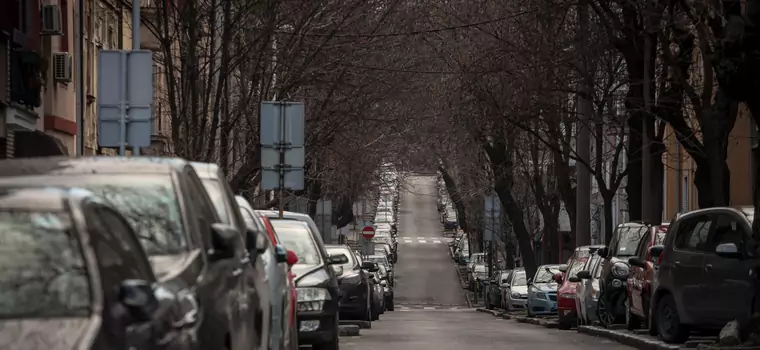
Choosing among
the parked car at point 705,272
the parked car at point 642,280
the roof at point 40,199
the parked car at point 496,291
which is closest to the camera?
the roof at point 40,199

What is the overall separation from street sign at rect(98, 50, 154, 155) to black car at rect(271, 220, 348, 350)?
4.76 metres

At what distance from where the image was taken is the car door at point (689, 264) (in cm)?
1802

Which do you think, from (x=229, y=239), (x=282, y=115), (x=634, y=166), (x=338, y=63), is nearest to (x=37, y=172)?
(x=229, y=239)

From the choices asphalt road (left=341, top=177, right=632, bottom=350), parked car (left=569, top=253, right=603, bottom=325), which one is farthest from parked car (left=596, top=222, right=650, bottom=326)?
asphalt road (left=341, top=177, right=632, bottom=350)

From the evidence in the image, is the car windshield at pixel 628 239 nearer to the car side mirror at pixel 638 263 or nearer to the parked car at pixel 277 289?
the car side mirror at pixel 638 263

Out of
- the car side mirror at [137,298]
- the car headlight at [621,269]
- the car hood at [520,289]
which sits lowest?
the car hood at [520,289]

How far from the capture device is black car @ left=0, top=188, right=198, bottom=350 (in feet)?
19.6

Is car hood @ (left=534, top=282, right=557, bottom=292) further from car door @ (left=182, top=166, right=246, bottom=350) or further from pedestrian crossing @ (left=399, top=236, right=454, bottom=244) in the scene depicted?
pedestrian crossing @ (left=399, top=236, right=454, bottom=244)

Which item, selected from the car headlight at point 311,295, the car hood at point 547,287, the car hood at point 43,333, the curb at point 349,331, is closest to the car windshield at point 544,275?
the car hood at point 547,287

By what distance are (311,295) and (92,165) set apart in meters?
7.76

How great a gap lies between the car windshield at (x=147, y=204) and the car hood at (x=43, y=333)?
7.40 ft

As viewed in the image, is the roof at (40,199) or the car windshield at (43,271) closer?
the car windshield at (43,271)

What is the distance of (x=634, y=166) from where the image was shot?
35531 millimetres

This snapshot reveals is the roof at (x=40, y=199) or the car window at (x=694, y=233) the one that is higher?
the roof at (x=40, y=199)
